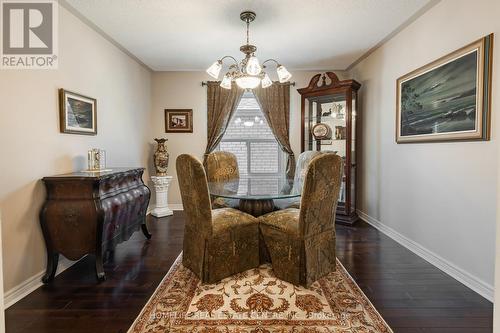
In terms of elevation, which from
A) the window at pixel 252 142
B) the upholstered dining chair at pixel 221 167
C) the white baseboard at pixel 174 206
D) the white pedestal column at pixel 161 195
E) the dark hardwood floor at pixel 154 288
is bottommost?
the dark hardwood floor at pixel 154 288

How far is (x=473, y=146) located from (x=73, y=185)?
3.30m

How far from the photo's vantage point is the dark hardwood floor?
1773 millimetres

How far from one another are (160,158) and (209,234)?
102 inches

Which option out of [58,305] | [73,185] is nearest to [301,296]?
[58,305]

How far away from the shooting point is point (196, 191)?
7.13 ft

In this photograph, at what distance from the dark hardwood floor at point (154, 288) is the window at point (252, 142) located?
87.6 inches

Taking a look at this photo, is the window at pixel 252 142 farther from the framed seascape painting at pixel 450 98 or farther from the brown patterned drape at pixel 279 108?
the framed seascape painting at pixel 450 98

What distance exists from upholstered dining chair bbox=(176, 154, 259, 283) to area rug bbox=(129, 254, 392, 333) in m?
0.12

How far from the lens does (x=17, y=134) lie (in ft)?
6.94

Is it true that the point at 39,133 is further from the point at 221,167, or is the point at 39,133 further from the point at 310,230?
the point at 310,230

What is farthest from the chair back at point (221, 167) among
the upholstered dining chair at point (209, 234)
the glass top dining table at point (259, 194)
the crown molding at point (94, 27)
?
the crown molding at point (94, 27)

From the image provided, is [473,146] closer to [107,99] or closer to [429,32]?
[429,32]

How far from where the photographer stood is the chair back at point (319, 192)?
6.59ft

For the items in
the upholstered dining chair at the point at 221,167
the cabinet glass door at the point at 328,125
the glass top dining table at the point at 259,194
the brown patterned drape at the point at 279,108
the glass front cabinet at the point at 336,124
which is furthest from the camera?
the brown patterned drape at the point at 279,108
